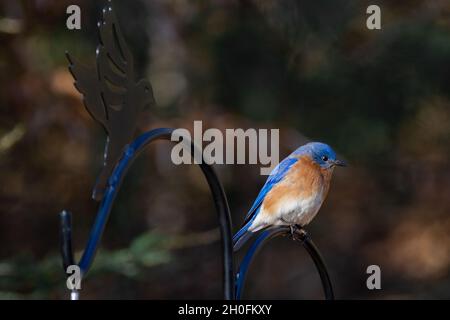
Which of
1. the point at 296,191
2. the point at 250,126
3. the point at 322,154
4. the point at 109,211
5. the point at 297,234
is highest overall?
the point at 250,126

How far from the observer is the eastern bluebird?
10.6 ft

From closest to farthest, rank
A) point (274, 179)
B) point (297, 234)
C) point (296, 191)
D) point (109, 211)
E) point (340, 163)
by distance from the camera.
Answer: point (109, 211)
point (297, 234)
point (340, 163)
point (296, 191)
point (274, 179)

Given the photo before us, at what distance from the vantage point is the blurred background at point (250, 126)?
5.44 meters

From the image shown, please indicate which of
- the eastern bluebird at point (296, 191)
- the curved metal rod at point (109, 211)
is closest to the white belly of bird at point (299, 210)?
the eastern bluebird at point (296, 191)

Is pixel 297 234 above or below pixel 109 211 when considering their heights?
above

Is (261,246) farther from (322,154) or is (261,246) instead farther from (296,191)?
(322,154)

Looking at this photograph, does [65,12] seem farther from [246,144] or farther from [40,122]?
[246,144]

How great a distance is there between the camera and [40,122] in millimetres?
5441

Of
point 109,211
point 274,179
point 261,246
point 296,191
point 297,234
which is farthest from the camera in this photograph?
point 274,179

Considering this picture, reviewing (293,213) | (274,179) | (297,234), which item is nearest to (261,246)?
(297,234)

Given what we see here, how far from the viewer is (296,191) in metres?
3.29

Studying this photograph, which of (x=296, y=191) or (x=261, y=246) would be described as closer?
(x=261, y=246)

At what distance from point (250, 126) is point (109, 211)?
440cm

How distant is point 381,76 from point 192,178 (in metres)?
1.65
